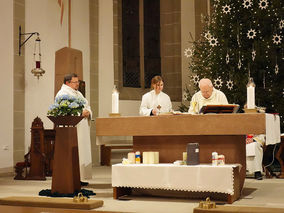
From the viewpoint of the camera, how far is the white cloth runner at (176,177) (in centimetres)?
568

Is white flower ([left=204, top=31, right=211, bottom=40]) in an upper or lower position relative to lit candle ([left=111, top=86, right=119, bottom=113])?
upper

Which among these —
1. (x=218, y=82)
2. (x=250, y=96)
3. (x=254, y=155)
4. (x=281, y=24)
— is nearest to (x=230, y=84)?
(x=218, y=82)

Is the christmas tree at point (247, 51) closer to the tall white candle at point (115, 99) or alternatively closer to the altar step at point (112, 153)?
the altar step at point (112, 153)

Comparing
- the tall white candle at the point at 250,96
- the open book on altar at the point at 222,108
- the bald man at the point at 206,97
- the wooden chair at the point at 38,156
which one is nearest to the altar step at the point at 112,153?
the wooden chair at the point at 38,156

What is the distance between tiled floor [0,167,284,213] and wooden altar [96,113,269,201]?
423mm

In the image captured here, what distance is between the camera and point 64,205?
4.91 m

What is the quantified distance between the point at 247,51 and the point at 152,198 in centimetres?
480

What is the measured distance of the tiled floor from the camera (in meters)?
5.53

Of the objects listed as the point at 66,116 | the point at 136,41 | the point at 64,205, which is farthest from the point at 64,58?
the point at 64,205

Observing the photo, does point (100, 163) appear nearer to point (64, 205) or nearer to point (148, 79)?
point (148, 79)

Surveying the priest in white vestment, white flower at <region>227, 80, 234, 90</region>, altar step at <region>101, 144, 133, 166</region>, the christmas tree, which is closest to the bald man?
the priest in white vestment

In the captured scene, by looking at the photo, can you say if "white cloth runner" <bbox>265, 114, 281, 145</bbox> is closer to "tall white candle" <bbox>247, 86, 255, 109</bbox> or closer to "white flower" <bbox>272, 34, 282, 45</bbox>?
"tall white candle" <bbox>247, 86, 255, 109</bbox>

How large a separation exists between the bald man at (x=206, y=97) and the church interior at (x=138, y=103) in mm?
128

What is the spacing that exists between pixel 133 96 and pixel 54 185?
7109 mm
